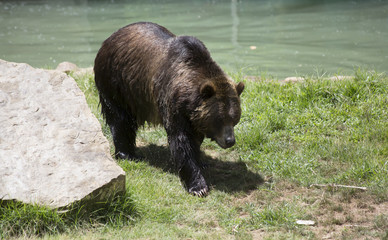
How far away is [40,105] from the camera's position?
6.05 m

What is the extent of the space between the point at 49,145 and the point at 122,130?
176 cm

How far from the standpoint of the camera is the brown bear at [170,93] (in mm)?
5961

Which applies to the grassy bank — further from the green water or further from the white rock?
the green water

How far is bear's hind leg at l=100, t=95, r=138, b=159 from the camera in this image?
7.13 meters

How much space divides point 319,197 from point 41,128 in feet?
11.1

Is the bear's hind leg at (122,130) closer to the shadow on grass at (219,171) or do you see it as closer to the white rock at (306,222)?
the shadow on grass at (219,171)

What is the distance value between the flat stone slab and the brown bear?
764mm

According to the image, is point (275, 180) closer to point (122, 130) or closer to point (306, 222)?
point (306, 222)

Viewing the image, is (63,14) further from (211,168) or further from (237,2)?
(211,168)

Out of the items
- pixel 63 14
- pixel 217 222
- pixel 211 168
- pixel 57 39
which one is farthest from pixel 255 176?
pixel 63 14

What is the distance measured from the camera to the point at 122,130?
7.15m

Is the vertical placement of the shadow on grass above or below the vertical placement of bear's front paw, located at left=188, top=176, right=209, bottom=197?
below

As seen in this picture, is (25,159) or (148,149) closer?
(25,159)

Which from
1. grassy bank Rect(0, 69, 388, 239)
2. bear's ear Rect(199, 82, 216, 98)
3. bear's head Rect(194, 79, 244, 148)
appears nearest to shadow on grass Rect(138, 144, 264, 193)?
grassy bank Rect(0, 69, 388, 239)
